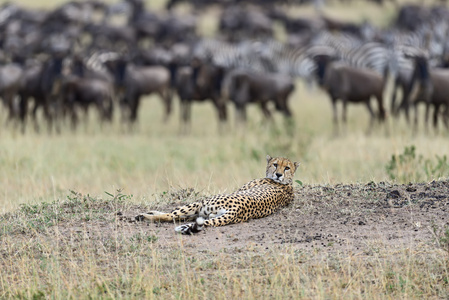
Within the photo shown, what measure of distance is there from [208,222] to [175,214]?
406 mm

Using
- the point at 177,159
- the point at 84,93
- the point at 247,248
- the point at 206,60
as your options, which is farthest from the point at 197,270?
the point at 206,60

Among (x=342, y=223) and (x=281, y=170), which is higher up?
(x=281, y=170)

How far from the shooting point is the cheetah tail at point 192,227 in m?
6.38

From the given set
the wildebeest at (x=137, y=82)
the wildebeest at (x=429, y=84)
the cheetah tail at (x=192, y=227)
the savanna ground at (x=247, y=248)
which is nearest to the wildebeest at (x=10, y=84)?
the wildebeest at (x=137, y=82)

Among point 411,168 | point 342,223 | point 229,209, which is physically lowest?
point 411,168

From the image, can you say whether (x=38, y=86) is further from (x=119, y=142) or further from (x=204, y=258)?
(x=204, y=258)

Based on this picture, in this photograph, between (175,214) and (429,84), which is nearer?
(175,214)

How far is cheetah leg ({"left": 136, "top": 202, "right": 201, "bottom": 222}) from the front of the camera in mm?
6848

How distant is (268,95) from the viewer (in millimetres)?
20141

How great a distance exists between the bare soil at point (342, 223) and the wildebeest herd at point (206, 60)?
1036cm

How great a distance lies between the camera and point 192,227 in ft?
21.1

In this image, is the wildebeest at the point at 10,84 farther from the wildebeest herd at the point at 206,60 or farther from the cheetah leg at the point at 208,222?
the cheetah leg at the point at 208,222

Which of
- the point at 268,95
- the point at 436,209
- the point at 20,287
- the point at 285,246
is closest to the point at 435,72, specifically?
the point at 268,95

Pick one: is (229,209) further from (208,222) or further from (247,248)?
(247,248)
